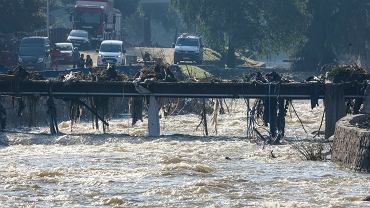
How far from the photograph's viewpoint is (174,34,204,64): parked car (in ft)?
245

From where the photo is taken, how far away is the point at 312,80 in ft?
113

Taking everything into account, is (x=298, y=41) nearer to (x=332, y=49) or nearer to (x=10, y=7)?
(x=332, y=49)

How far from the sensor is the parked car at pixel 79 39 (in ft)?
268

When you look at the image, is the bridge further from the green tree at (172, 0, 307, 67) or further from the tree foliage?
the green tree at (172, 0, 307, 67)

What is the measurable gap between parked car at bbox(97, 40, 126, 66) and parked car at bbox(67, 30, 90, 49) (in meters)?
13.9

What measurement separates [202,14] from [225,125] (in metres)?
43.4

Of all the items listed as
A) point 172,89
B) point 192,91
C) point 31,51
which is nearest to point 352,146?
point 192,91

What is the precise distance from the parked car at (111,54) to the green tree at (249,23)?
15176 millimetres

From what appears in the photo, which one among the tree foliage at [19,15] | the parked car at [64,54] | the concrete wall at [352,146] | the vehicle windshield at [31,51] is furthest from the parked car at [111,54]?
the concrete wall at [352,146]

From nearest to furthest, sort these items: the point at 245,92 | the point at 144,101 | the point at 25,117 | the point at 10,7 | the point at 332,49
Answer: the point at 245,92 < the point at 144,101 < the point at 25,117 < the point at 10,7 < the point at 332,49

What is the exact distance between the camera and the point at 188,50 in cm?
7494

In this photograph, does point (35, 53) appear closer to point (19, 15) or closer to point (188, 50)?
point (19, 15)

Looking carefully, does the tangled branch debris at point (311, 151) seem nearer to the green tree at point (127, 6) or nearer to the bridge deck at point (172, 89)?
the bridge deck at point (172, 89)

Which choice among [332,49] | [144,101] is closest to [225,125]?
[144,101]
